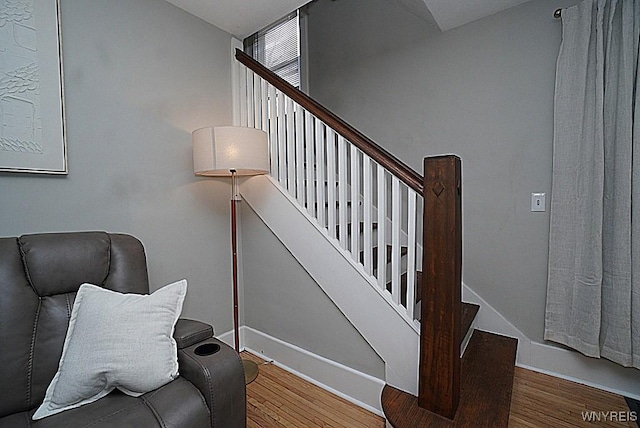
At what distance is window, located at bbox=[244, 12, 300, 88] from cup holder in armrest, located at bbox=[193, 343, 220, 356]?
3.00 meters

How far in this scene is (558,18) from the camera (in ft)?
5.98

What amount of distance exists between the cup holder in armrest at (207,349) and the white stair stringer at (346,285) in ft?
2.45

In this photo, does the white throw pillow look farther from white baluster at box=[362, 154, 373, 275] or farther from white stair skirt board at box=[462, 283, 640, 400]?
white stair skirt board at box=[462, 283, 640, 400]

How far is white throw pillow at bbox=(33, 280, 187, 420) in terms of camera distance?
1.06 meters

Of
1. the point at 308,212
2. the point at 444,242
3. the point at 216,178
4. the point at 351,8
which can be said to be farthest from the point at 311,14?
the point at 444,242

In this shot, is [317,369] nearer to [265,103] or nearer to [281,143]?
[281,143]

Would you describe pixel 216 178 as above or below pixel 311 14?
below

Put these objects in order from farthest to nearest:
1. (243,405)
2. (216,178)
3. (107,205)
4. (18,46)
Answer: (216,178), (107,205), (18,46), (243,405)

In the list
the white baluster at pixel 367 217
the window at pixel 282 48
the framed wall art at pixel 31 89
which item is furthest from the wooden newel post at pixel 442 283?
the window at pixel 282 48

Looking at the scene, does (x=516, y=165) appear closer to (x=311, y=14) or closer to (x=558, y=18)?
(x=558, y=18)

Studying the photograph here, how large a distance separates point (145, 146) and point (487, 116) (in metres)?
2.24

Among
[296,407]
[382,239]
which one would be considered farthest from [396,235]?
[296,407]

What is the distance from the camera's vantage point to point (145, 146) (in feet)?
6.04

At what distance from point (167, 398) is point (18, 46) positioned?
1.63 m
